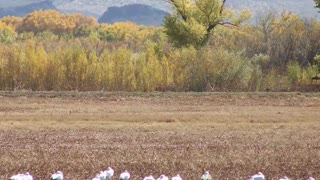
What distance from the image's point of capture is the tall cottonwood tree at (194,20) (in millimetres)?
42422

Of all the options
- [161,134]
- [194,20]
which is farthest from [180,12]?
[161,134]

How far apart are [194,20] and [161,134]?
2521cm

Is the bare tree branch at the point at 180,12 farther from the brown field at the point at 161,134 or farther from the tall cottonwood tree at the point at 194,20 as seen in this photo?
the brown field at the point at 161,134

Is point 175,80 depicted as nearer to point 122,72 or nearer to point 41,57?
point 122,72

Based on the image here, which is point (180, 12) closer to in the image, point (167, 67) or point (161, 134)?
point (167, 67)

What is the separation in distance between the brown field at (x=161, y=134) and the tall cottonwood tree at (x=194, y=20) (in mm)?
13567

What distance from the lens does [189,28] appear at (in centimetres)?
4225

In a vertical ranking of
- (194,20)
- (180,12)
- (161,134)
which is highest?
(180,12)

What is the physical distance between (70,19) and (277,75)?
111m

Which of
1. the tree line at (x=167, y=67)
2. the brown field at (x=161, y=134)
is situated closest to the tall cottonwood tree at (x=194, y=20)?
the tree line at (x=167, y=67)

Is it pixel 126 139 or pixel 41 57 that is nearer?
pixel 126 139

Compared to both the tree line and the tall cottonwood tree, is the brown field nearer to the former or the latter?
the tree line

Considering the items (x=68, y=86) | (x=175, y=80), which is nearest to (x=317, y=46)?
(x=175, y=80)

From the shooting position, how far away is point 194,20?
42375mm
